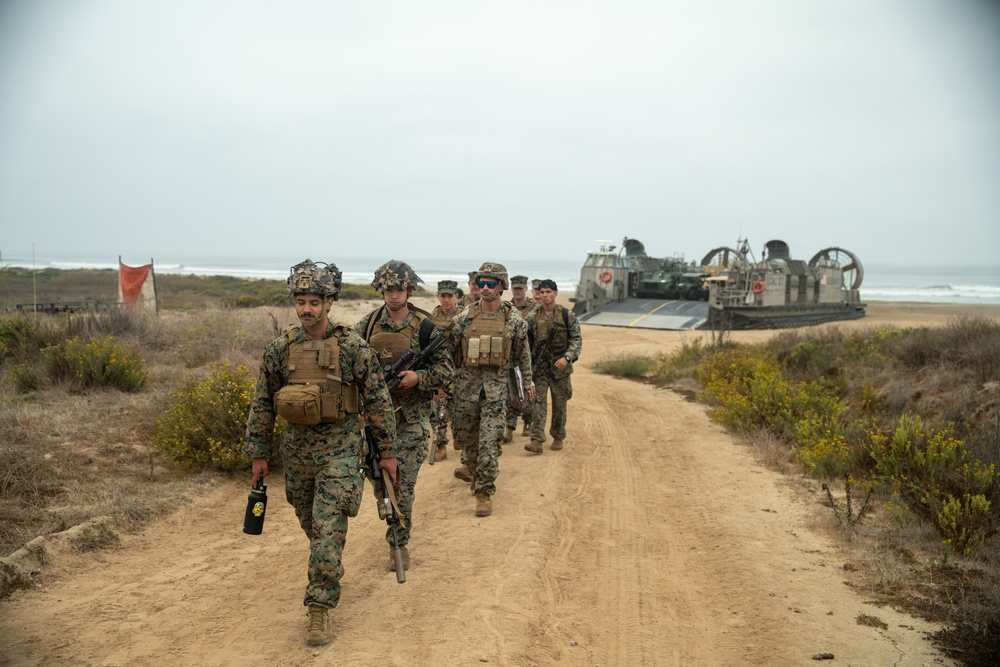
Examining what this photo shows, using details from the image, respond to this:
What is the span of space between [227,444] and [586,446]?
4.36m

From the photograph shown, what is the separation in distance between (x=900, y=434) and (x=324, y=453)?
564cm

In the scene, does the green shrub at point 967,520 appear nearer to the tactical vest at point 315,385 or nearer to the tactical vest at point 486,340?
the tactical vest at point 486,340

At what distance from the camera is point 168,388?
1062 cm

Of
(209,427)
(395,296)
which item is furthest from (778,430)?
(209,427)

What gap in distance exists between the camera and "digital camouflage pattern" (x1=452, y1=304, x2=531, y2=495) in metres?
7.07

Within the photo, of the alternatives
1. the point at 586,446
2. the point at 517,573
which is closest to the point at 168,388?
the point at 586,446

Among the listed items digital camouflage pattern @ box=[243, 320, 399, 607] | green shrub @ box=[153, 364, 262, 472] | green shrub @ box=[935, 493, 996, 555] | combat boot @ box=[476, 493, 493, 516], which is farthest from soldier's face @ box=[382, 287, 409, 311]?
green shrub @ box=[935, 493, 996, 555]

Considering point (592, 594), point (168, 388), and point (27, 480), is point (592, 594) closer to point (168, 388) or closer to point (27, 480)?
point (27, 480)

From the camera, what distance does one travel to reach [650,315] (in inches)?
1087

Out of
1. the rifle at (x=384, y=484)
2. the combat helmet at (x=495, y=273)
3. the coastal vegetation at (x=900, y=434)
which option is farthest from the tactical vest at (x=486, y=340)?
the coastal vegetation at (x=900, y=434)

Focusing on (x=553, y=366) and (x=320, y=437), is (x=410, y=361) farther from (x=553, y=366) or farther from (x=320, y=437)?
(x=553, y=366)

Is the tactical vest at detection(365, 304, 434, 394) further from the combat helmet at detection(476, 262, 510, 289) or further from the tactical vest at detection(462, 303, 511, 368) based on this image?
the combat helmet at detection(476, 262, 510, 289)

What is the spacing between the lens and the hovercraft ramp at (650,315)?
26.5 meters

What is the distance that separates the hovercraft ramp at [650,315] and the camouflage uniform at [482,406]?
62.7 ft
